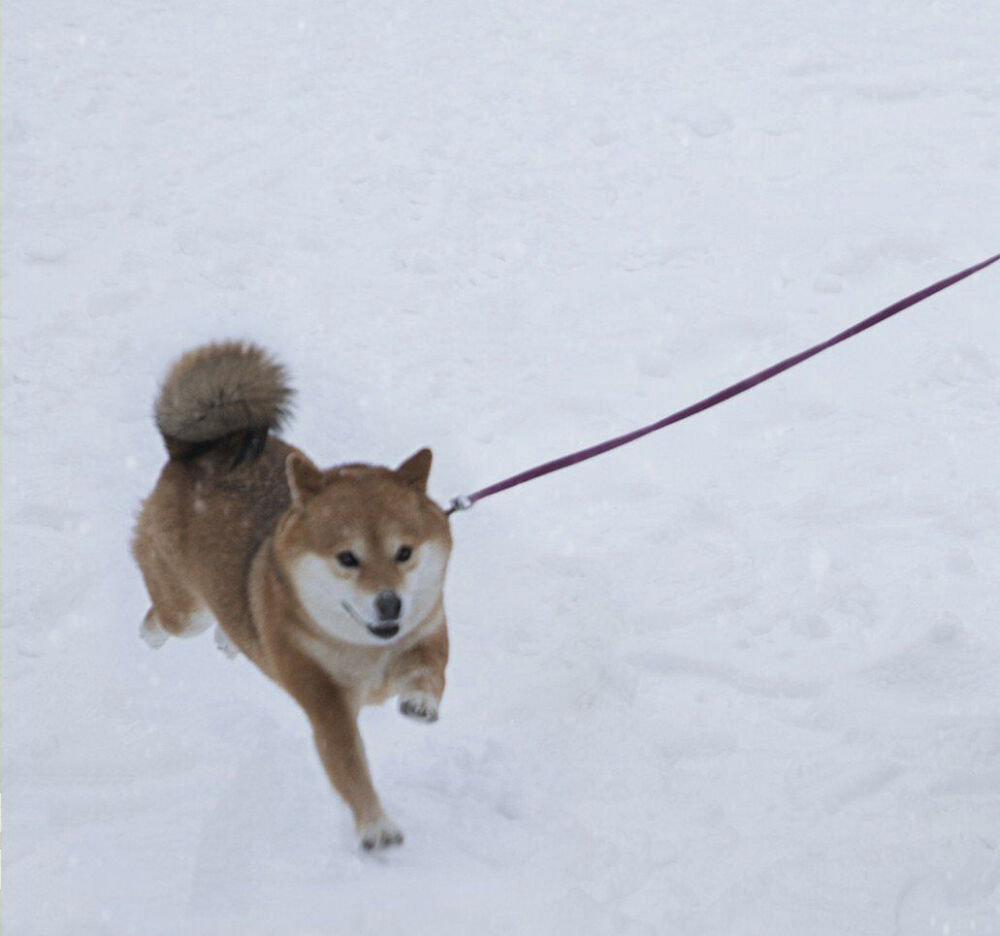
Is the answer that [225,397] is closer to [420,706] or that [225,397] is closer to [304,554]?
[304,554]

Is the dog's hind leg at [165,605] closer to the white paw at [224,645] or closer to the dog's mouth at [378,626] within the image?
the white paw at [224,645]

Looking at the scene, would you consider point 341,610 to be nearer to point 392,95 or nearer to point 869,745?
point 869,745

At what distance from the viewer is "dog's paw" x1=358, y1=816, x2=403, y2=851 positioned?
11.0 feet

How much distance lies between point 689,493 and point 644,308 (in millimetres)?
1499

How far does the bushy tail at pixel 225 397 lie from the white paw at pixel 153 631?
781 mm

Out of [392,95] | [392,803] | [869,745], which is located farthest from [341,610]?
[392,95]

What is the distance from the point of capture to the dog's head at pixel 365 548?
3.20m

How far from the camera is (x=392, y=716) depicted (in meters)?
4.25

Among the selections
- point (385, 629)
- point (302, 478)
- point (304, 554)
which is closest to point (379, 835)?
point (385, 629)

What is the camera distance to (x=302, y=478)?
3.34 m

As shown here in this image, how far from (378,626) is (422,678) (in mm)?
313

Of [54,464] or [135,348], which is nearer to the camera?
[54,464]

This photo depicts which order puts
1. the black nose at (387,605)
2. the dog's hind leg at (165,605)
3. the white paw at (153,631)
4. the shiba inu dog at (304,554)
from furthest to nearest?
the white paw at (153,631) → the dog's hind leg at (165,605) → the shiba inu dog at (304,554) → the black nose at (387,605)

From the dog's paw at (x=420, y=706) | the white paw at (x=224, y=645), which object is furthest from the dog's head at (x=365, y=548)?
the white paw at (x=224, y=645)
